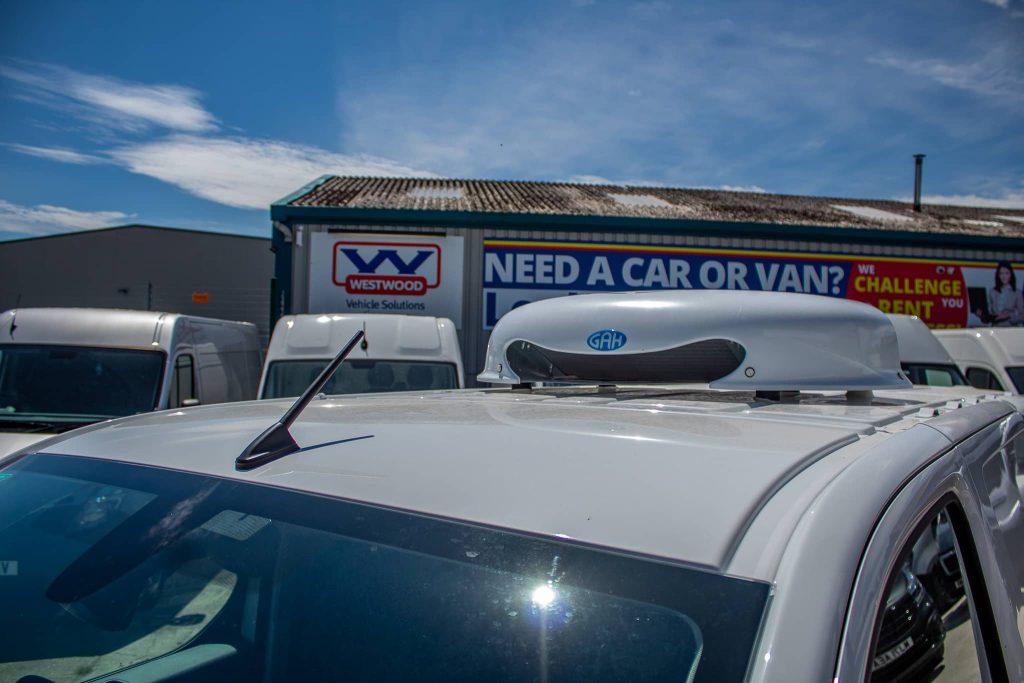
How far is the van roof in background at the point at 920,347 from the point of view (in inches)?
328

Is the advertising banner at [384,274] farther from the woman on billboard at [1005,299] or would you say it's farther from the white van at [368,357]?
the woman on billboard at [1005,299]

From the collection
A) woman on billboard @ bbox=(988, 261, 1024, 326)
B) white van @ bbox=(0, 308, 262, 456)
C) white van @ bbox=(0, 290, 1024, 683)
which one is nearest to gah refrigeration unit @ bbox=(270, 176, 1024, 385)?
woman on billboard @ bbox=(988, 261, 1024, 326)

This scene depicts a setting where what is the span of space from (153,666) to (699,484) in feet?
4.48

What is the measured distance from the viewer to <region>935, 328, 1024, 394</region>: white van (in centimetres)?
854

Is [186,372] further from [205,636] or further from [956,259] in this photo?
[956,259]

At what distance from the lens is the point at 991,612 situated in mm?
1588

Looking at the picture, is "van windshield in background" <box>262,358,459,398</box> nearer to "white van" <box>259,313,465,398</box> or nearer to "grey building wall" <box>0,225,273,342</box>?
"white van" <box>259,313,465,398</box>

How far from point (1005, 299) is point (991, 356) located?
23.0ft

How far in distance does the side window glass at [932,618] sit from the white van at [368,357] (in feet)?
19.1

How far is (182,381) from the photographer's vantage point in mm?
7043

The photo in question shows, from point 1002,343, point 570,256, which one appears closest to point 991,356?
point 1002,343

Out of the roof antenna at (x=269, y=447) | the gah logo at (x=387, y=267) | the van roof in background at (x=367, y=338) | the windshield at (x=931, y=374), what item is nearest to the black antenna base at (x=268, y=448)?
the roof antenna at (x=269, y=447)

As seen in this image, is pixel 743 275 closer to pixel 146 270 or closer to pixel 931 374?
pixel 931 374

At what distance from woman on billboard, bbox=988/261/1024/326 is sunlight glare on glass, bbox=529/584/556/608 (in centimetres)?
1604
